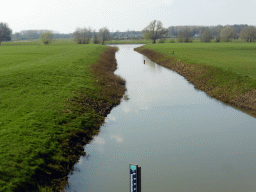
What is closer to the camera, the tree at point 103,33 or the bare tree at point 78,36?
the bare tree at point 78,36

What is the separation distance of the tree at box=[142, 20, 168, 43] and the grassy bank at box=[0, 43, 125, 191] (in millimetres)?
103107

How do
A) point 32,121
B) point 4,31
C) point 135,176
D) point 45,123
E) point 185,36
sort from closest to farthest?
A: point 135,176 < point 32,121 < point 45,123 < point 185,36 < point 4,31

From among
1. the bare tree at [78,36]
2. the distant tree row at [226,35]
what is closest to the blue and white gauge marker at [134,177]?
the bare tree at [78,36]

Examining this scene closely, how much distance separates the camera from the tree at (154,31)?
120000 mm

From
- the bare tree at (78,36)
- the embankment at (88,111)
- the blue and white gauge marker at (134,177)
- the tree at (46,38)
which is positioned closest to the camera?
the blue and white gauge marker at (134,177)

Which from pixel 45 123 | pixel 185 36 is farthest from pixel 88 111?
pixel 185 36

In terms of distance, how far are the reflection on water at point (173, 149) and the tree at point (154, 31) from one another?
4144 inches

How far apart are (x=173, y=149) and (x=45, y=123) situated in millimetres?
7551

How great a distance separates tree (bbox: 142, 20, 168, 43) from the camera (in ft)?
394

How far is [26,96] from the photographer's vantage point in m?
15.9

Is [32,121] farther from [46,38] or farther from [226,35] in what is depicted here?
[226,35]

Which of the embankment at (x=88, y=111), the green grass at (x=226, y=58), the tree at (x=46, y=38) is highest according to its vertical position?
the tree at (x=46, y=38)

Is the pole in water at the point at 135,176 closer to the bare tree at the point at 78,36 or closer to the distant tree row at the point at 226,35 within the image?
the bare tree at the point at 78,36

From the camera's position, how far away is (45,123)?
1231 centimetres
